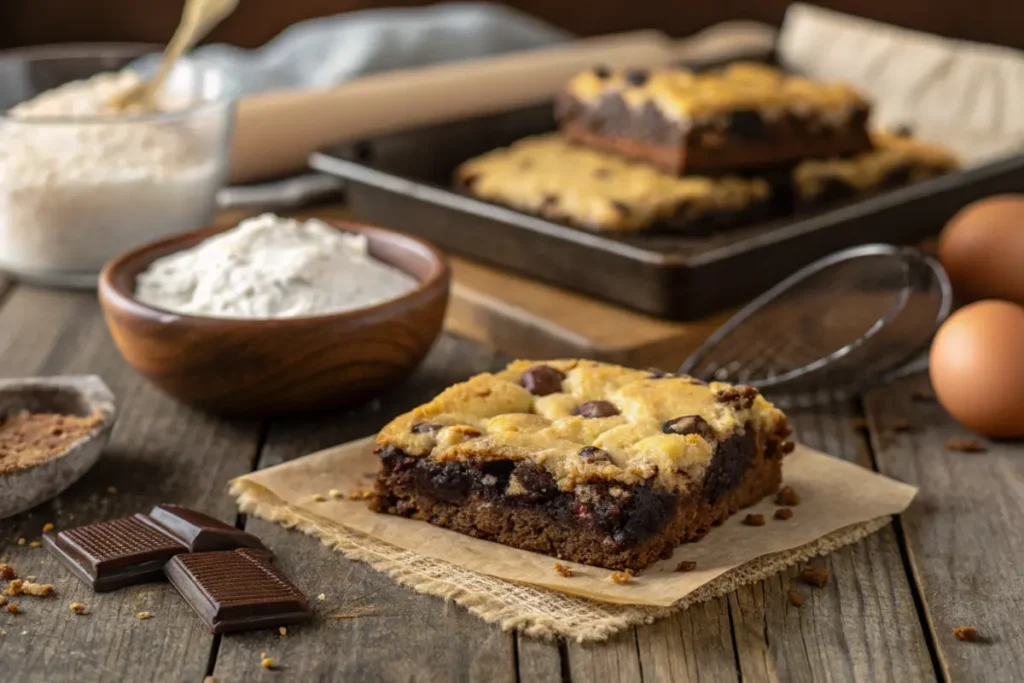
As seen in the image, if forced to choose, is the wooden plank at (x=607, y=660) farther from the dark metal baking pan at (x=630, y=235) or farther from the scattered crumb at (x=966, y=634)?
the dark metal baking pan at (x=630, y=235)

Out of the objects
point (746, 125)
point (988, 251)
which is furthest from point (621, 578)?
point (746, 125)

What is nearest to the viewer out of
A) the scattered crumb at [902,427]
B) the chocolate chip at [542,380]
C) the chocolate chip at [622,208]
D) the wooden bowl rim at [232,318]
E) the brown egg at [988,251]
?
the chocolate chip at [542,380]

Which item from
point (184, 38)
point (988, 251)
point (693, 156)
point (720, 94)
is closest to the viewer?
point (988, 251)

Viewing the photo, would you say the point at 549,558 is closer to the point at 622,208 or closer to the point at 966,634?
the point at 966,634

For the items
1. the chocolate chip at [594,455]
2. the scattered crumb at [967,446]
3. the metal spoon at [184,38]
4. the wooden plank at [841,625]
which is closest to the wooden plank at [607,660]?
the wooden plank at [841,625]

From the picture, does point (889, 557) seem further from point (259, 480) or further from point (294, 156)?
point (294, 156)

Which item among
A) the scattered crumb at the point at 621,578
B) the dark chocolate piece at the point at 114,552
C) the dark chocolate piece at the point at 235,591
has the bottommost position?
the dark chocolate piece at the point at 114,552

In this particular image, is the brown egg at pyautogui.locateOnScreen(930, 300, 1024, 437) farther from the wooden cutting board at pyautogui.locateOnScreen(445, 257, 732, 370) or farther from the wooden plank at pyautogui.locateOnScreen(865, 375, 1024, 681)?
the wooden cutting board at pyautogui.locateOnScreen(445, 257, 732, 370)

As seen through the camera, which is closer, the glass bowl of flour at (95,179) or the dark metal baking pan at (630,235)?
the dark metal baking pan at (630,235)
